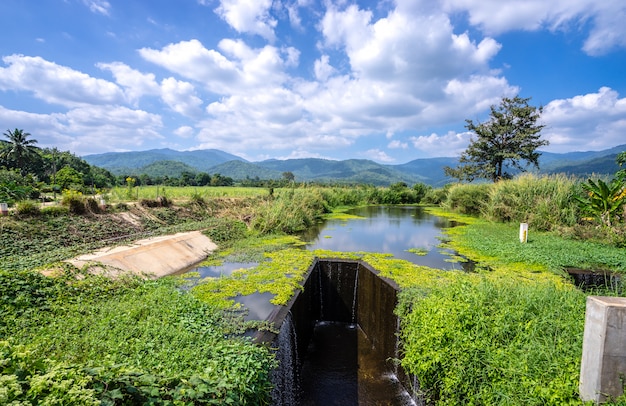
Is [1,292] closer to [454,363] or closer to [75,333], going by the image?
[75,333]

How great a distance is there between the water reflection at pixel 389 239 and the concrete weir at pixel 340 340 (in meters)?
2.12

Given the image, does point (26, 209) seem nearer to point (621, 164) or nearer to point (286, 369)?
point (286, 369)

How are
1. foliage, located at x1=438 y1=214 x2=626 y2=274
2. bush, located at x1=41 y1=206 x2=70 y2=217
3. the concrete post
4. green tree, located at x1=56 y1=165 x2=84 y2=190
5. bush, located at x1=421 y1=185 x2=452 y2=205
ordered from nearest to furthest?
the concrete post → foliage, located at x1=438 y1=214 x2=626 y2=274 → bush, located at x1=41 y1=206 x2=70 y2=217 → bush, located at x1=421 y1=185 x2=452 y2=205 → green tree, located at x1=56 y1=165 x2=84 y2=190

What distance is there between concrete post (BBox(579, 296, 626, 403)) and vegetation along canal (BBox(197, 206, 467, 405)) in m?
2.42

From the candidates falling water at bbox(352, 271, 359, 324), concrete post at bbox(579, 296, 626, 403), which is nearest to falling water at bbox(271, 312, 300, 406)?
falling water at bbox(352, 271, 359, 324)

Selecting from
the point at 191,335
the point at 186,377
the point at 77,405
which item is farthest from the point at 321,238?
the point at 77,405

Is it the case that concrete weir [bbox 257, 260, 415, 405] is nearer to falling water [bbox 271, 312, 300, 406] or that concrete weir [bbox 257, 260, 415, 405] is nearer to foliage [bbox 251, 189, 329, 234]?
falling water [bbox 271, 312, 300, 406]

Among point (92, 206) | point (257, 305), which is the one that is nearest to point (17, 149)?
point (92, 206)

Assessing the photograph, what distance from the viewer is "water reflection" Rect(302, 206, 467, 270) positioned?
7.81 m

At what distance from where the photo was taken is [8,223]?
6789 millimetres

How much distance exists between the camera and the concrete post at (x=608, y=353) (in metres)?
2.01

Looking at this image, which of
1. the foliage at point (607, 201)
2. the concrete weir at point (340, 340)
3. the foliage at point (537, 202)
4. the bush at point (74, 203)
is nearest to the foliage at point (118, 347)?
the concrete weir at point (340, 340)

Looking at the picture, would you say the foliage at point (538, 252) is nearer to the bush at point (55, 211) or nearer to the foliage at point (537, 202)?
the foliage at point (537, 202)

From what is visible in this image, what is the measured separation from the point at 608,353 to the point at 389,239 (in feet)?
28.1
